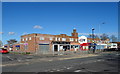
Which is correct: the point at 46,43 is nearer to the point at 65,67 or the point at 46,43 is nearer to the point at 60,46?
the point at 60,46

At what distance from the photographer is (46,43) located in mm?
61219

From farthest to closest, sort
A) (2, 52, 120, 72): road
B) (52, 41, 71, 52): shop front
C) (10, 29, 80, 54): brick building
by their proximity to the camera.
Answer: (52, 41, 71, 52): shop front → (10, 29, 80, 54): brick building → (2, 52, 120, 72): road

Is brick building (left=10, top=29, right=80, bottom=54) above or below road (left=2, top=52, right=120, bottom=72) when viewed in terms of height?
above

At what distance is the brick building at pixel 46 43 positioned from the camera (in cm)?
5859

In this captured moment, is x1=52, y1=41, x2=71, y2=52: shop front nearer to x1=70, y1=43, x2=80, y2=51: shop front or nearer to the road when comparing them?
x1=70, y1=43, x2=80, y2=51: shop front

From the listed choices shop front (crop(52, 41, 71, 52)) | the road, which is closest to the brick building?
shop front (crop(52, 41, 71, 52))

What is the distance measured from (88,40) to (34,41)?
37.1 meters

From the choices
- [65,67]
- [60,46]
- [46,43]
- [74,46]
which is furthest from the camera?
[74,46]

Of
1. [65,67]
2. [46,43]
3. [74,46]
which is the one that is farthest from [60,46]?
[65,67]

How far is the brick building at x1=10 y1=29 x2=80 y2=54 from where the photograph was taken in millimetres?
58594

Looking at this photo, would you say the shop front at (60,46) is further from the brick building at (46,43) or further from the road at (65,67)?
the road at (65,67)

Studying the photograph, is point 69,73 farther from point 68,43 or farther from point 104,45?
point 104,45

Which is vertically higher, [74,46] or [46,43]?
[46,43]

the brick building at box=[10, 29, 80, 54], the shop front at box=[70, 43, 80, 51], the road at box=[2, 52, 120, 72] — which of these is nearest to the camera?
the road at box=[2, 52, 120, 72]
